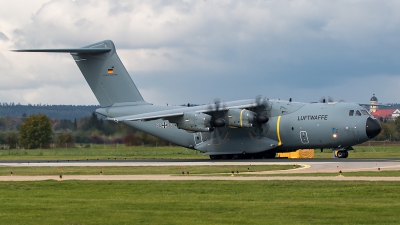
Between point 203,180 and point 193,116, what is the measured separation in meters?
16.3

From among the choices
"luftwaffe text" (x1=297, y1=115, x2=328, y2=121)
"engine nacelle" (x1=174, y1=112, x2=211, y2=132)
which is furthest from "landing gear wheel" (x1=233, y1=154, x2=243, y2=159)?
"luftwaffe text" (x1=297, y1=115, x2=328, y2=121)

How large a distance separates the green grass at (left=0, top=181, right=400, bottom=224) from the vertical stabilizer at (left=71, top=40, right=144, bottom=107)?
2166 cm

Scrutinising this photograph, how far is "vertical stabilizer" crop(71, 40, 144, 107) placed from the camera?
44344 millimetres

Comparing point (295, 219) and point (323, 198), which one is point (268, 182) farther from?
point (295, 219)

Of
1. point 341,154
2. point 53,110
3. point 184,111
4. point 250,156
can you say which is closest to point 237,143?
point 250,156

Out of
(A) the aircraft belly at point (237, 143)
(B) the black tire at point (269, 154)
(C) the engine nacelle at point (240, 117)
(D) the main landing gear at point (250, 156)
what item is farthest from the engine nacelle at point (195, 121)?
(B) the black tire at point (269, 154)

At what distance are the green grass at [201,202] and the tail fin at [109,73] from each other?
21.7m

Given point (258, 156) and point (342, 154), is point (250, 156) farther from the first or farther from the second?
point (342, 154)

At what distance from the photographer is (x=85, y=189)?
21.1 m

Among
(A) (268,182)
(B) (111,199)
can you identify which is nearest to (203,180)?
(A) (268,182)

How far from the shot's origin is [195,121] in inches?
1563

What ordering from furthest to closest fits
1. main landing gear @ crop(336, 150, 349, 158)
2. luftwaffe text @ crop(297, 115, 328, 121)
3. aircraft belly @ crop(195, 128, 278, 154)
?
aircraft belly @ crop(195, 128, 278, 154), main landing gear @ crop(336, 150, 349, 158), luftwaffe text @ crop(297, 115, 328, 121)

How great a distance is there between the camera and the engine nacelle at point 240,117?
39719 millimetres

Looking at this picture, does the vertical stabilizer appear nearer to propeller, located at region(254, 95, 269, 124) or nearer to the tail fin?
the tail fin
